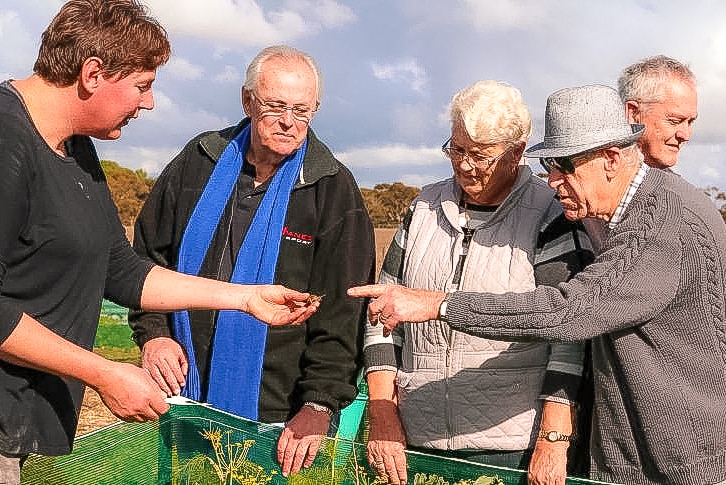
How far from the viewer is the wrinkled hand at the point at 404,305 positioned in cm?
264

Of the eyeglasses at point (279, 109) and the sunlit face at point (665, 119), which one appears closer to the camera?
the eyeglasses at point (279, 109)

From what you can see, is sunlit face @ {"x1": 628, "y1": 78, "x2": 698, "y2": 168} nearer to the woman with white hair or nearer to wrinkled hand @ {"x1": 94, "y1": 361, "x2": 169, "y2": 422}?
the woman with white hair

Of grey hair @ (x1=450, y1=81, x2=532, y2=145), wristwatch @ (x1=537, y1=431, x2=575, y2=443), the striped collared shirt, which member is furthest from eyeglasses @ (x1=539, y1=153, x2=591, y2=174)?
wristwatch @ (x1=537, y1=431, x2=575, y2=443)

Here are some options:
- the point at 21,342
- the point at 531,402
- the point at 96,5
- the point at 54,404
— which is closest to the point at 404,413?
the point at 531,402

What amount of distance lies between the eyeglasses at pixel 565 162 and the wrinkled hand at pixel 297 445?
1241 mm

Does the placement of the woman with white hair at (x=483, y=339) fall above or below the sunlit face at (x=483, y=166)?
below

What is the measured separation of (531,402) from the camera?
9.87 ft

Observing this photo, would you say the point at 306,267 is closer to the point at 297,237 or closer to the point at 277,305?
the point at 297,237

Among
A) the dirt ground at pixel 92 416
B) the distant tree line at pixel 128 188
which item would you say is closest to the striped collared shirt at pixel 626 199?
the dirt ground at pixel 92 416

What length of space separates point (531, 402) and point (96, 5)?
185 centimetres

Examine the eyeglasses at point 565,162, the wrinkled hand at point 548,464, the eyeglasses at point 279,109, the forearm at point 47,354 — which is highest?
the eyeglasses at point 279,109

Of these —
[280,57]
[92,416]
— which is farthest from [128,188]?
[280,57]

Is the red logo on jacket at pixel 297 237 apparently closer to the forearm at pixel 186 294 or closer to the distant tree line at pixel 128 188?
the forearm at pixel 186 294

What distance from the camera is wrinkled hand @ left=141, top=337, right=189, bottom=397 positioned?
3463mm
